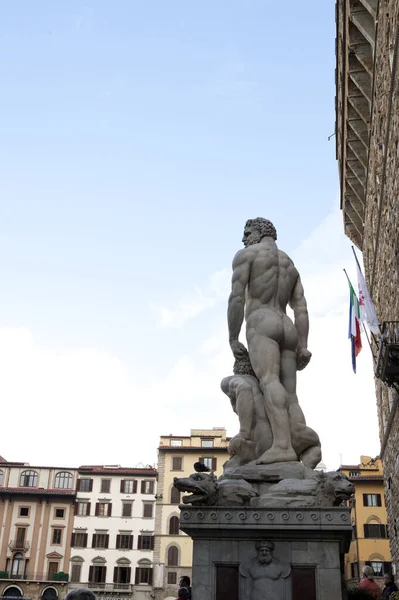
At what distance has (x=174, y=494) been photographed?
60.4 metres

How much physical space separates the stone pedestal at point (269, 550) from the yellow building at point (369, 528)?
50447mm

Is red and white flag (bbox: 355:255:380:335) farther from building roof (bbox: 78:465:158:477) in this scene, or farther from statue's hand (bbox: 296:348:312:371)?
building roof (bbox: 78:465:158:477)

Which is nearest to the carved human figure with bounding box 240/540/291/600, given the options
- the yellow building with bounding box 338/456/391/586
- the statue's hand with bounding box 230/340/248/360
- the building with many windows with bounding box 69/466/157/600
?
the statue's hand with bounding box 230/340/248/360

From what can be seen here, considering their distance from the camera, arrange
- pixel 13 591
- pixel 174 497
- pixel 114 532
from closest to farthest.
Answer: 1. pixel 174 497
2. pixel 13 591
3. pixel 114 532

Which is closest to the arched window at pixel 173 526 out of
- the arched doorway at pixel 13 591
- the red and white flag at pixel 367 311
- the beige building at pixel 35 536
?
the beige building at pixel 35 536

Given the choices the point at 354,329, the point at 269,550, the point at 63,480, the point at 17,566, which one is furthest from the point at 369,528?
the point at 269,550

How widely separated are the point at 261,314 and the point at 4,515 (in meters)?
60.2

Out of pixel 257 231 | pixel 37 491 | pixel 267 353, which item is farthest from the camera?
pixel 37 491

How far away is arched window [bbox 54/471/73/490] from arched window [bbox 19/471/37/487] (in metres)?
2.06

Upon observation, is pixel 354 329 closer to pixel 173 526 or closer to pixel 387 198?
pixel 387 198

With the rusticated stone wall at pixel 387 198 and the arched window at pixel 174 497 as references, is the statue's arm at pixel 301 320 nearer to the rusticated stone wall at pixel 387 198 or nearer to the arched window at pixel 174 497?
the rusticated stone wall at pixel 387 198

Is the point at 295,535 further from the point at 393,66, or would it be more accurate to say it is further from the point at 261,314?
the point at 393,66

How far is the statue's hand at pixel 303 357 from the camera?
799 cm

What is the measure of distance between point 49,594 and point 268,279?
58.3 meters
